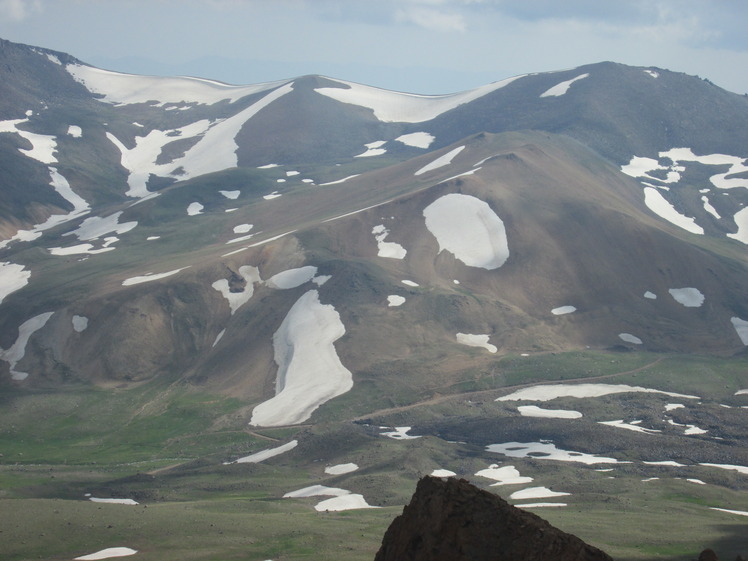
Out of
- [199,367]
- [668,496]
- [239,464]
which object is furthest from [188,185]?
[668,496]

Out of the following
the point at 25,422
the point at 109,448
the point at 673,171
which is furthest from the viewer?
the point at 673,171

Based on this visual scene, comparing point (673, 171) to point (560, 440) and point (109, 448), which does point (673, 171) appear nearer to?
point (560, 440)

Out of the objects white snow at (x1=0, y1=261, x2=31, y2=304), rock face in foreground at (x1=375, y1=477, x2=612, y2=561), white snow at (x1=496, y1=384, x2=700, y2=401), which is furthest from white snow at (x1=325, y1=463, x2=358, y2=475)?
A: white snow at (x1=0, y1=261, x2=31, y2=304)

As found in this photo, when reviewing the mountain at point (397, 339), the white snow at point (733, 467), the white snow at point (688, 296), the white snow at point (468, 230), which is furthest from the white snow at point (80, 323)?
the white snow at point (733, 467)

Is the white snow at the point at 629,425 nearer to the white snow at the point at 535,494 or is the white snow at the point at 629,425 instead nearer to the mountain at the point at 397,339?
the mountain at the point at 397,339

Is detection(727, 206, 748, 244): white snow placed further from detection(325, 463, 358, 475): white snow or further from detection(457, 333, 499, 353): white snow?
detection(325, 463, 358, 475): white snow
